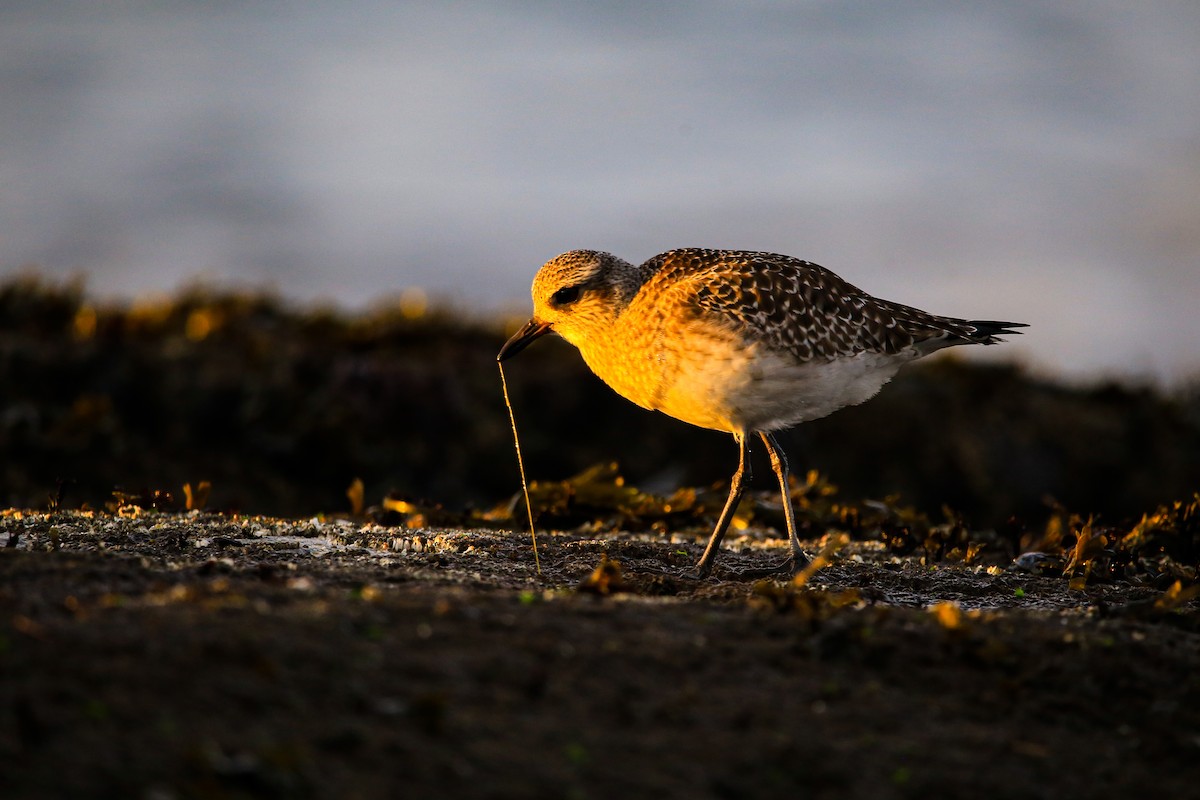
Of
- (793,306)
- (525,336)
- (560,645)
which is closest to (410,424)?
(525,336)

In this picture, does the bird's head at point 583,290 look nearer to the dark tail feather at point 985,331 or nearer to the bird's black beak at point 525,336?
the bird's black beak at point 525,336

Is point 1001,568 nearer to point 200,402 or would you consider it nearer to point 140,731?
point 140,731

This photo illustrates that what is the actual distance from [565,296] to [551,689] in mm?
3449

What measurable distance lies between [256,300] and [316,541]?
9.19m

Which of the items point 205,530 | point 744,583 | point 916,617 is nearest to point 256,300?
point 205,530

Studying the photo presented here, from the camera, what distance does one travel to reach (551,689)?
3.11m

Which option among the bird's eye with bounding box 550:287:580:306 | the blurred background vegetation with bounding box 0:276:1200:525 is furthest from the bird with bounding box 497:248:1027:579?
the blurred background vegetation with bounding box 0:276:1200:525

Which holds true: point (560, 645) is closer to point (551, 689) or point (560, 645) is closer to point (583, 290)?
point (551, 689)

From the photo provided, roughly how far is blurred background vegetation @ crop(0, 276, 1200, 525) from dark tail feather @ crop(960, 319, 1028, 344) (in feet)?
11.2

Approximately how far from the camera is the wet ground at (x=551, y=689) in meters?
2.62

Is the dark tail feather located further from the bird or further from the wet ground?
the wet ground

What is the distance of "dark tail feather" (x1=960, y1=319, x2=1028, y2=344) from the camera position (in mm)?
6422

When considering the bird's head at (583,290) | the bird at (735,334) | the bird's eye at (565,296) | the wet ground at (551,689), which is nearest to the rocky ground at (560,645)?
the wet ground at (551,689)

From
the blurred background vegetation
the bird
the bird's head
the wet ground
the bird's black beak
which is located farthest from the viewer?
the blurred background vegetation
